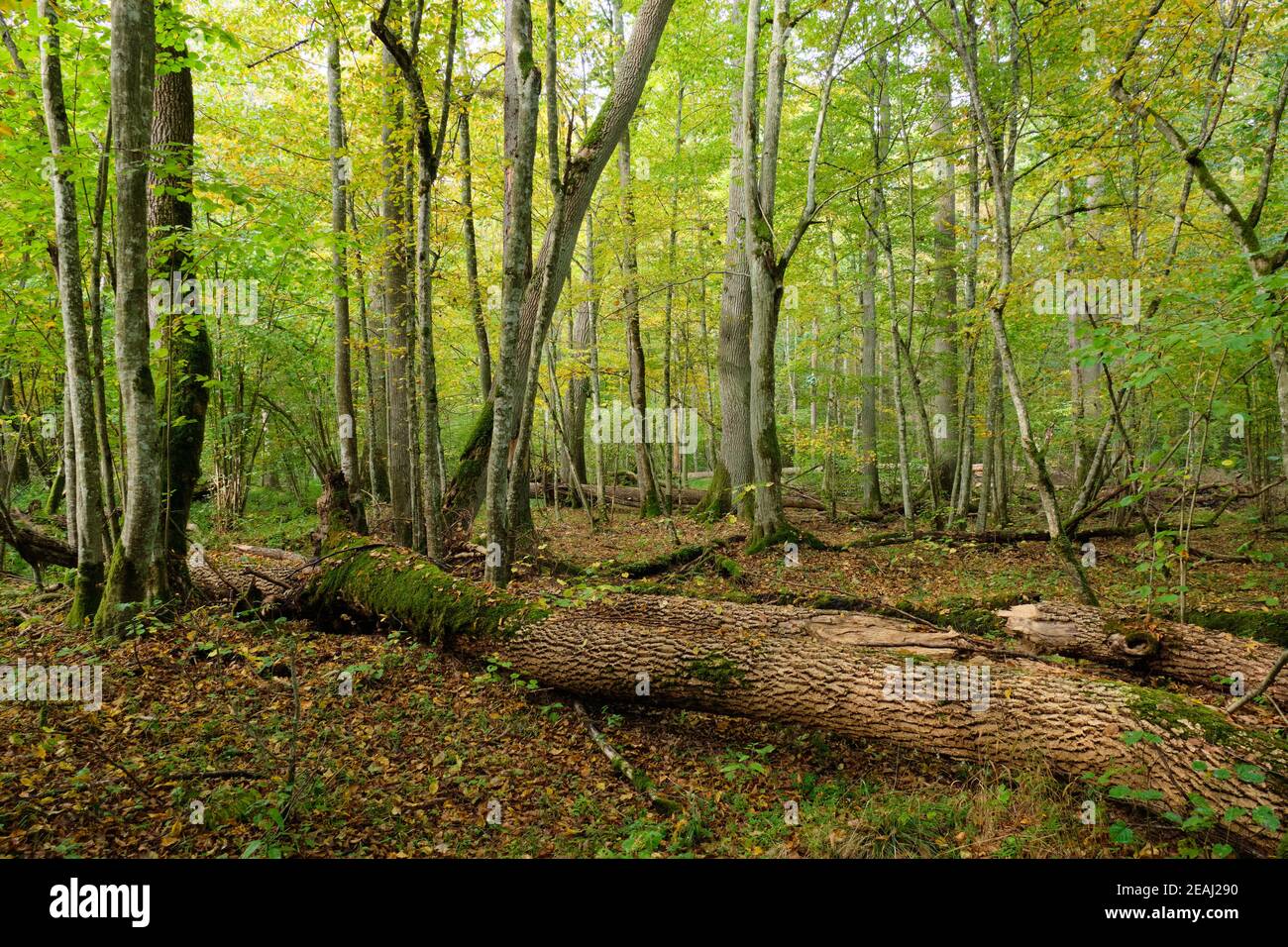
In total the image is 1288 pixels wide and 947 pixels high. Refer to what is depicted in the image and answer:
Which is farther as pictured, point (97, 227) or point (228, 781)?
point (97, 227)

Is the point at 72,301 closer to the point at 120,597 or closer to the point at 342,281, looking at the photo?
the point at 120,597

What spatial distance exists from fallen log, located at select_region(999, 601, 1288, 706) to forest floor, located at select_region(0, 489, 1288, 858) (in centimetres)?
85

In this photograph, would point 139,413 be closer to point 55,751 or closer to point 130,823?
point 55,751

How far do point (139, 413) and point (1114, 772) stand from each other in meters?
7.09

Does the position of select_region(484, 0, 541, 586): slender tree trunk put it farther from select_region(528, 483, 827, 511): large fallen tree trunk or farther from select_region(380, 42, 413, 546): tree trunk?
select_region(528, 483, 827, 511): large fallen tree trunk

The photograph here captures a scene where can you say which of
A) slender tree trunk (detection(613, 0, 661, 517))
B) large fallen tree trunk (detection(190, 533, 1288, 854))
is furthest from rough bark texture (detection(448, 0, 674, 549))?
slender tree trunk (detection(613, 0, 661, 517))

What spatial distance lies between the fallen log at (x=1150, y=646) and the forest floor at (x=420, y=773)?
0.85 metres

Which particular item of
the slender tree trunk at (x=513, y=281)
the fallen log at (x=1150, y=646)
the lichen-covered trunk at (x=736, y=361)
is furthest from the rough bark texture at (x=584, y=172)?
the fallen log at (x=1150, y=646)

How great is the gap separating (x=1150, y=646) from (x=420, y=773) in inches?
224

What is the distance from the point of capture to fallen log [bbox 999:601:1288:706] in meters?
4.64

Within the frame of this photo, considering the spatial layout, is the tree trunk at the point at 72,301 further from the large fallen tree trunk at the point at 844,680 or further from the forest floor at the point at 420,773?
the large fallen tree trunk at the point at 844,680

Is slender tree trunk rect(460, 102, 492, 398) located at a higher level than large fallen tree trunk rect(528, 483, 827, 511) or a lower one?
higher
